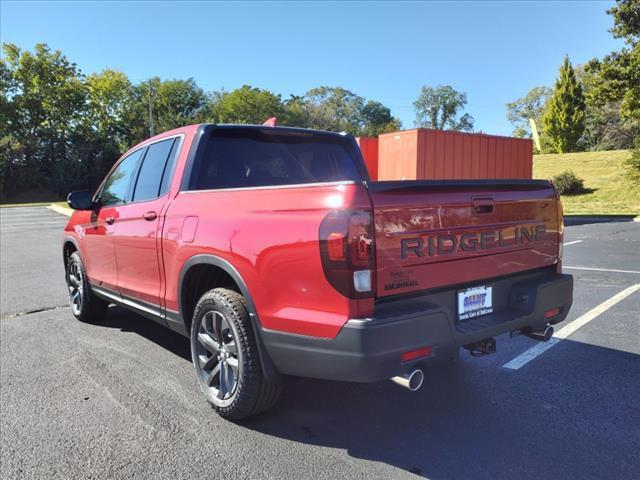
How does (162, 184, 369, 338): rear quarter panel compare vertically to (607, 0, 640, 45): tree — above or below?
below

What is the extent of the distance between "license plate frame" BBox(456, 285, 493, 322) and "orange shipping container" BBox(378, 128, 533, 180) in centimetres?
1105

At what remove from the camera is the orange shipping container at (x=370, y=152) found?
50.9ft

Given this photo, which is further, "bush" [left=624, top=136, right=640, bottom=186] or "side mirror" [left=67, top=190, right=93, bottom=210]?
"bush" [left=624, top=136, right=640, bottom=186]

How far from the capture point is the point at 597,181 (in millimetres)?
30188

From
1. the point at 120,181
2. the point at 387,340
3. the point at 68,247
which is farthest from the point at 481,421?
the point at 68,247

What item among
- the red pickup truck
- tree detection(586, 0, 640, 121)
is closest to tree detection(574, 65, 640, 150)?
tree detection(586, 0, 640, 121)

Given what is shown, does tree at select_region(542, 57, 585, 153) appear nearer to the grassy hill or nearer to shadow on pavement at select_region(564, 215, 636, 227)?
the grassy hill

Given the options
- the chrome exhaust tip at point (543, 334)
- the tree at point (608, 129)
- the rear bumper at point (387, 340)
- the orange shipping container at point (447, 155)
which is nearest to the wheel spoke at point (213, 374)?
the rear bumper at point (387, 340)

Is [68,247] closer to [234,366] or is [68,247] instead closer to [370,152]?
[234,366]

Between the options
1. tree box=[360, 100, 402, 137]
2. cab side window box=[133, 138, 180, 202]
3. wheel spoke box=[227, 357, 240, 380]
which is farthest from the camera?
tree box=[360, 100, 402, 137]

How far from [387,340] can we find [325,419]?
106 cm

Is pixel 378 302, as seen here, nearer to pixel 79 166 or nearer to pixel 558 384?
pixel 558 384

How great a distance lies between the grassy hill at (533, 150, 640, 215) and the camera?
81.7 feet

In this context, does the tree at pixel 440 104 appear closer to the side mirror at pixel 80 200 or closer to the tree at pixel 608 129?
the tree at pixel 608 129
